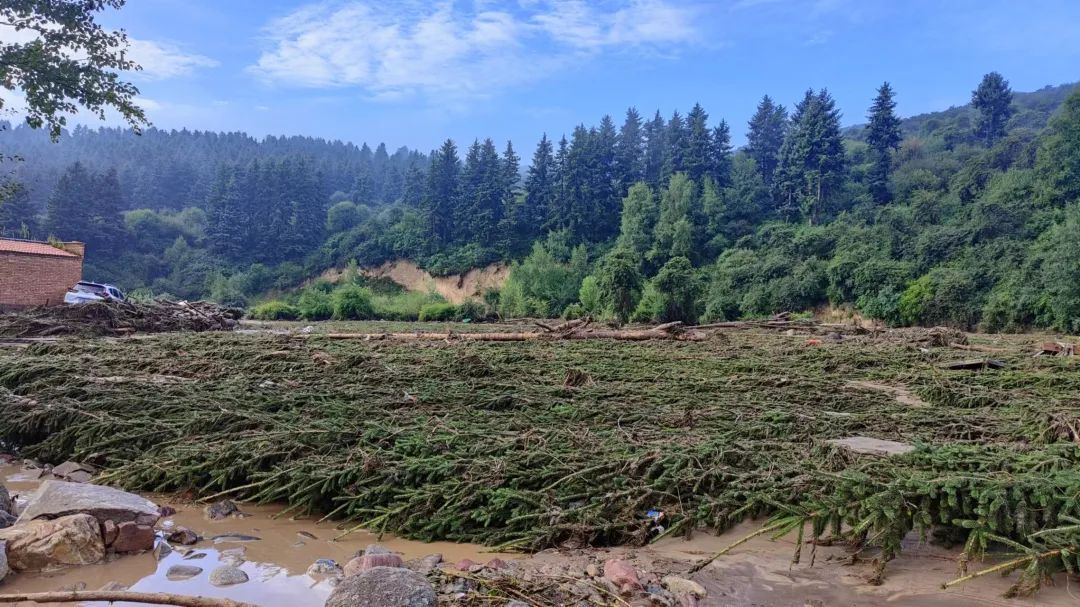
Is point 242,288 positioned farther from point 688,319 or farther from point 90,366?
point 90,366

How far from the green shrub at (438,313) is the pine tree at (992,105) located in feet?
208

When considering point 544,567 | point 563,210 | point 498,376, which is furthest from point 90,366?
point 563,210

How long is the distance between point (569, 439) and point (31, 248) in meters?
22.6

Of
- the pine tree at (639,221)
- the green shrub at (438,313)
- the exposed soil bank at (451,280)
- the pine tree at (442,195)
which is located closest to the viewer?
the green shrub at (438,313)

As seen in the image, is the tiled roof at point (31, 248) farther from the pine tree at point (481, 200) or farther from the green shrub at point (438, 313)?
the pine tree at point (481, 200)

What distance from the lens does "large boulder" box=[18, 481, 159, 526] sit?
13.5ft

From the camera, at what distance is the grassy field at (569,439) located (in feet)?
12.2

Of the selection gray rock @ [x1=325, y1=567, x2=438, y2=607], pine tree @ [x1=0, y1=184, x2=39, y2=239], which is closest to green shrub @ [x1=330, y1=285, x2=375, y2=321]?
pine tree @ [x1=0, y1=184, x2=39, y2=239]

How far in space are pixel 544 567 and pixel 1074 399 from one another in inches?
314

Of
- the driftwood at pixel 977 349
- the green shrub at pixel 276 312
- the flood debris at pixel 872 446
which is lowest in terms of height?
the green shrub at pixel 276 312

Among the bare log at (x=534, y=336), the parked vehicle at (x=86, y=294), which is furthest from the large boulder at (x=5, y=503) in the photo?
the parked vehicle at (x=86, y=294)

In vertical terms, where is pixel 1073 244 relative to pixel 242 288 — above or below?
above

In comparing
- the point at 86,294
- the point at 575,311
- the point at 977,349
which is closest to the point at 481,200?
the point at 575,311

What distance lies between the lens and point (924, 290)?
3080cm
